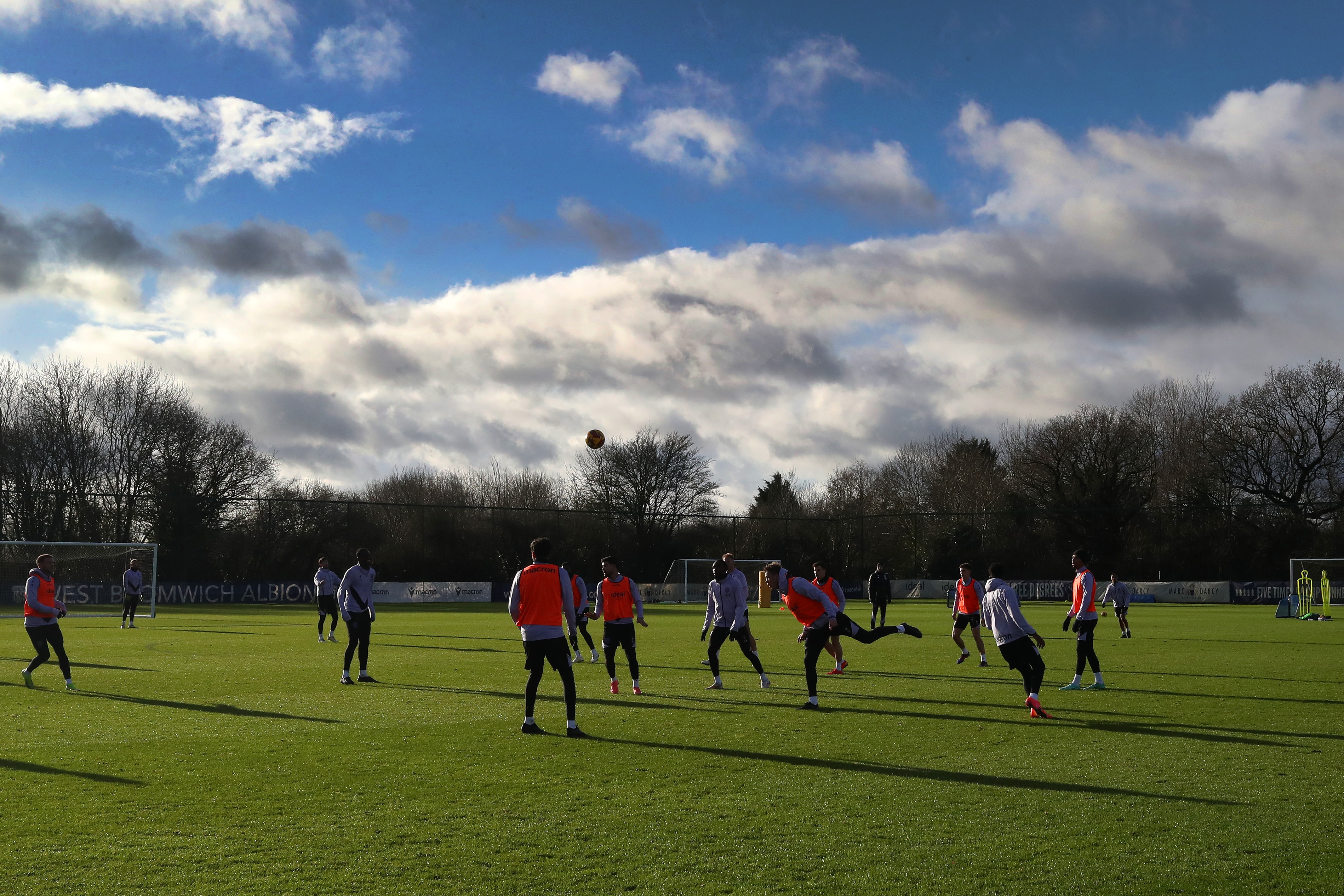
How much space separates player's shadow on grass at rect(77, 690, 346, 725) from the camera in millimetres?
12148

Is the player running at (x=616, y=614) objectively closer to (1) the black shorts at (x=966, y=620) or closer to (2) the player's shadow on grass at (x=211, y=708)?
(2) the player's shadow on grass at (x=211, y=708)

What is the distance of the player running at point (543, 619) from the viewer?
1087 cm

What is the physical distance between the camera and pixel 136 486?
60.5 m

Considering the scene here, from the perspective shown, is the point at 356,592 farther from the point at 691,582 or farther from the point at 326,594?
the point at 691,582

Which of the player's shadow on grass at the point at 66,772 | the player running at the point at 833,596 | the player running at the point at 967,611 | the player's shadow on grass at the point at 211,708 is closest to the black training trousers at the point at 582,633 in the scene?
the player running at the point at 833,596

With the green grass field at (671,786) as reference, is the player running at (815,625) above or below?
above

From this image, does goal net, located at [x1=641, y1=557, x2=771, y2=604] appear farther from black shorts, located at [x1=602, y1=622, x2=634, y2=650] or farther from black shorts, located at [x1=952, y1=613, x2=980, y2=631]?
black shorts, located at [x1=602, y1=622, x2=634, y2=650]

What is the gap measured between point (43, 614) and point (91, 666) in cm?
458

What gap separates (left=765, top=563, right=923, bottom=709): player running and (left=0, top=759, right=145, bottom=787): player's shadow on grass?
7.51m

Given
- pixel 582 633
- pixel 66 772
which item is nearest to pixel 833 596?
pixel 582 633

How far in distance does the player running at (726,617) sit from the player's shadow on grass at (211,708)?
5685 millimetres

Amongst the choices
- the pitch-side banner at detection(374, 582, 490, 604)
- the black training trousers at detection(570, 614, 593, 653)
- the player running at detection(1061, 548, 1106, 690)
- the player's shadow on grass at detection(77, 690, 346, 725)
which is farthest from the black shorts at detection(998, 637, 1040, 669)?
the pitch-side banner at detection(374, 582, 490, 604)

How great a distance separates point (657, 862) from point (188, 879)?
102 inches

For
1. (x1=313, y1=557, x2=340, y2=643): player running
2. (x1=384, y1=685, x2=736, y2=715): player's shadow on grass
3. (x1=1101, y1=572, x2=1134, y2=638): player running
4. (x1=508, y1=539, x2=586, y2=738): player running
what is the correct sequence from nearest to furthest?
1. (x1=508, y1=539, x2=586, y2=738): player running
2. (x1=384, y1=685, x2=736, y2=715): player's shadow on grass
3. (x1=313, y1=557, x2=340, y2=643): player running
4. (x1=1101, y1=572, x2=1134, y2=638): player running
